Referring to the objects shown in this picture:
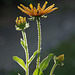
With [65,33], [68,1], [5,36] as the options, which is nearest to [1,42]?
[5,36]

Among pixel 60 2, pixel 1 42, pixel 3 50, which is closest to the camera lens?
pixel 3 50

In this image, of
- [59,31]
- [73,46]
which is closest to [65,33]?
[59,31]

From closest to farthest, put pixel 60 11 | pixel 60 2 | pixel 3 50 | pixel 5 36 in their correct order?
pixel 3 50, pixel 5 36, pixel 60 11, pixel 60 2

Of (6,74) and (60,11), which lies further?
(60,11)

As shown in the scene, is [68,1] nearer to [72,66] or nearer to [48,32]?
[48,32]

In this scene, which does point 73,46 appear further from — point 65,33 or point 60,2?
point 60,2

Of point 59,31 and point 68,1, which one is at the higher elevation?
point 68,1
